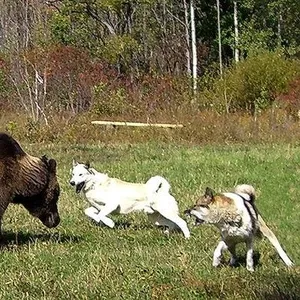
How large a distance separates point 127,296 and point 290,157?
35.2 feet

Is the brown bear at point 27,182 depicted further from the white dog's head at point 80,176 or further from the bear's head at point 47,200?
the white dog's head at point 80,176

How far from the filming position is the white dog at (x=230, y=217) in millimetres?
6871

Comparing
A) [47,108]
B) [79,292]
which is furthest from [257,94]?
[79,292]

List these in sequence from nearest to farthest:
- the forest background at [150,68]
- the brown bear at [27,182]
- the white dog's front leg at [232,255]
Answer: the white dog's front leg at [232,255] → the brown bear at [27,182] → the forest background at [150,68]

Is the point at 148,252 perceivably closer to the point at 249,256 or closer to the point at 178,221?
the point at 249,256

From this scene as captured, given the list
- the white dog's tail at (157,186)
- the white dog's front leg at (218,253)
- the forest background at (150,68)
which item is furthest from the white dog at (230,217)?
the forest background at (150,68)

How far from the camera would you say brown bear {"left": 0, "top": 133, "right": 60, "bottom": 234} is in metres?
8.28

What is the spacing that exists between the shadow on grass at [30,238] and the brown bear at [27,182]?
0.16 meters

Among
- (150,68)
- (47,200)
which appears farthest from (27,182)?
(150,68)

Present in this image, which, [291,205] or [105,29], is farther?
[105,29]

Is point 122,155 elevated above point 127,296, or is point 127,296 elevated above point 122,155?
point 127,296

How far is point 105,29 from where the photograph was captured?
1495 inches

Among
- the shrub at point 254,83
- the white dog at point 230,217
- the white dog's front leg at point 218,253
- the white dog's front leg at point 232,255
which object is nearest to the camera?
the white dog at point 230,217

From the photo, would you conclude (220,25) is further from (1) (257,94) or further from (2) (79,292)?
(2) (79,292)
